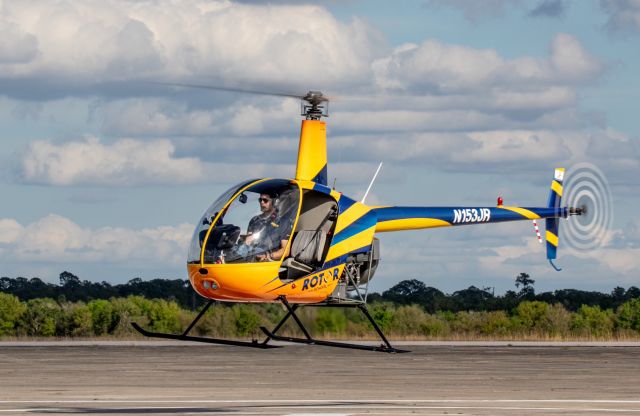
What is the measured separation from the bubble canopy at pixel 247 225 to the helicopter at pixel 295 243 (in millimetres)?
23

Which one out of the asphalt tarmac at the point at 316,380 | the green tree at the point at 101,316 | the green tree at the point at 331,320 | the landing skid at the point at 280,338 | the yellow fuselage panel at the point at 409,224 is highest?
the yellow fuselage panel at the point at 409,224

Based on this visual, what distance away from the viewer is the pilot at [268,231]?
2952cm

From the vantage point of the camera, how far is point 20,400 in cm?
3862

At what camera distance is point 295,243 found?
100 ft

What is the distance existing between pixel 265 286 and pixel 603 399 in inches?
584

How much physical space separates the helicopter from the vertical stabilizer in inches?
1.0

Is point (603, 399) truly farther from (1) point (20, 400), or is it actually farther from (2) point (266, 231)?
(1) point (20, 400)

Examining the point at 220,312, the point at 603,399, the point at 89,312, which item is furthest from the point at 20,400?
the point at 89,312

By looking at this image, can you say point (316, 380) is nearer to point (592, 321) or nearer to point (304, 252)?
point (304, 252)

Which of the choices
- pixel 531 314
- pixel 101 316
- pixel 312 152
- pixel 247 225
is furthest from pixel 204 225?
pixel 531 314

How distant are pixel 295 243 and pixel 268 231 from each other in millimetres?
1079

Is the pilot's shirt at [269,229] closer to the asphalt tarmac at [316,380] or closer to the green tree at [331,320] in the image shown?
the asphalt tarmac at [316,380]

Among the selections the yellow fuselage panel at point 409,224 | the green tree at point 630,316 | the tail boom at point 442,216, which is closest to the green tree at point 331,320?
the tail boom at point 442,216

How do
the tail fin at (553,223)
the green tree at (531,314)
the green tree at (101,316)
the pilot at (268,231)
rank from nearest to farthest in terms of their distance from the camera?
the pilot at (268,231) < the tail fin at (553,223) < the green tree at (101,316) < the green tree at (531,314)
